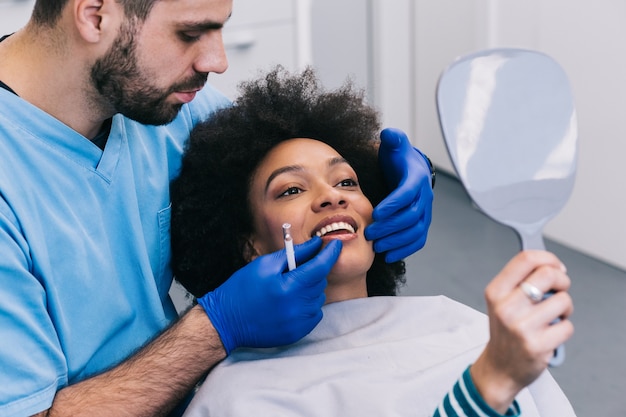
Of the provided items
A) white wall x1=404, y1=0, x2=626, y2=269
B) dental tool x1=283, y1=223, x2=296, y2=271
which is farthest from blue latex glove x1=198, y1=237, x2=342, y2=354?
white wall x1=404, y1=0, x2=626, y2=269

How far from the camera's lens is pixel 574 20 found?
2902 mm

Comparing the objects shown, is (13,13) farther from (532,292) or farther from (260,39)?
(532,292)

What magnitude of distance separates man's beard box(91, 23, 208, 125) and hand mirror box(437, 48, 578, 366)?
Answer: 0.55 meters

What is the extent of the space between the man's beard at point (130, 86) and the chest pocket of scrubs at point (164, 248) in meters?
0.18

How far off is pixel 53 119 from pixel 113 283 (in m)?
0.27

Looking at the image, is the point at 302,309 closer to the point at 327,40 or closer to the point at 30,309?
the point at 30,309

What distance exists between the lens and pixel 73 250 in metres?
1.28

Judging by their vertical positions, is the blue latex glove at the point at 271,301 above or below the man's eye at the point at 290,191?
below

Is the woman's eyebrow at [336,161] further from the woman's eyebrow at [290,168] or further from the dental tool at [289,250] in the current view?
the dental tool at [289,250]

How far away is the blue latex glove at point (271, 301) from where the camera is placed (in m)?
1.29

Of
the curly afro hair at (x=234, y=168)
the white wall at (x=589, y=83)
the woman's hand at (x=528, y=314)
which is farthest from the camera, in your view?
the white wall at (x=589, y=83)

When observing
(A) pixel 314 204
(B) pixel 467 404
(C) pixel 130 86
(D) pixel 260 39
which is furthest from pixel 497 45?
(B) pixel 467 404

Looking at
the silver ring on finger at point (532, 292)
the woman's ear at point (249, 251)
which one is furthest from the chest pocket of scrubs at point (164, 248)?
the silver ring on finger at point (532, 292)

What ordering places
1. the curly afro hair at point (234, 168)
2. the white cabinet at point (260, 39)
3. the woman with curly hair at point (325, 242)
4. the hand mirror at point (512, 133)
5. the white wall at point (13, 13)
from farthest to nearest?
the white cabinet at point (260, 39), the white wall at point (13, 13), the curly afro hair at point (234, 168), the woman with curly hair at point (325, 242), the hand mirror at point (512, 133)
